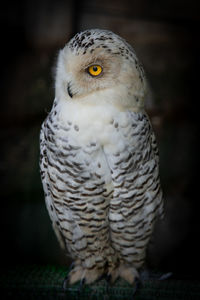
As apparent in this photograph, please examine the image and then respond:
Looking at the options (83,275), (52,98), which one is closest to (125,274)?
(83,275)

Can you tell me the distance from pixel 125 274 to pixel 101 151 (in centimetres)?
71

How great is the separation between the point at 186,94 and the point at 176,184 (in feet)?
2.17

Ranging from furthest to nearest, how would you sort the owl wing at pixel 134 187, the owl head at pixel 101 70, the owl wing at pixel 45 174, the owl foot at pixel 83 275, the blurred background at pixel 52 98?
the blurred background at pixel 52 98 → the owl foot at pixel 83 275 → the owl wing at pixel 45 174 → the owl wing at pixel 134 187 → the owl head at pixel 101 70

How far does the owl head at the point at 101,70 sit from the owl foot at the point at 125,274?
832mm

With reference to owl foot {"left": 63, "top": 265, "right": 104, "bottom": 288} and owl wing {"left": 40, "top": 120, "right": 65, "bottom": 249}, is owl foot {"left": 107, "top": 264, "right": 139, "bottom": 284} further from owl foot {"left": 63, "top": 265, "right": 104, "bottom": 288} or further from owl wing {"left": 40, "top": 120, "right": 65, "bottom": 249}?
owl wing {"left": 40, "top": 120, "right": 65, "bottom": 249}

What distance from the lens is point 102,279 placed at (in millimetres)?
1698

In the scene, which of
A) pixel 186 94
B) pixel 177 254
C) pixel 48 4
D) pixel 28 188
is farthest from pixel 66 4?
pixel 177 254

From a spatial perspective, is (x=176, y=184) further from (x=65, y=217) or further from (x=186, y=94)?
(x=65, y=217)

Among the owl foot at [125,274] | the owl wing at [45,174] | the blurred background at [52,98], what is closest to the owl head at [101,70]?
the owl wing at [45,174]

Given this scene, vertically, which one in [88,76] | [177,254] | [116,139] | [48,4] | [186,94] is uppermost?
[48,4]

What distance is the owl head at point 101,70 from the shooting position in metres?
1.15

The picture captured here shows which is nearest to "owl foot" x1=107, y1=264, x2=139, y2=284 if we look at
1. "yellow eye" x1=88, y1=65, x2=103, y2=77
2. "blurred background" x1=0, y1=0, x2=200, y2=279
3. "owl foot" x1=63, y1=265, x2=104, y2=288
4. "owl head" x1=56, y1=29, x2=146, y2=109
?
"owl foot" x1=63, y1=265, x2=104, y2=288

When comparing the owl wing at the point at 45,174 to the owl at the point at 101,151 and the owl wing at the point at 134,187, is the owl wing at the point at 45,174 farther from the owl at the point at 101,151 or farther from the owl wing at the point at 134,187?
the owl wing at the point at 134,187

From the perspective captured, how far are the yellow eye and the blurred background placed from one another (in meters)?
0.97
